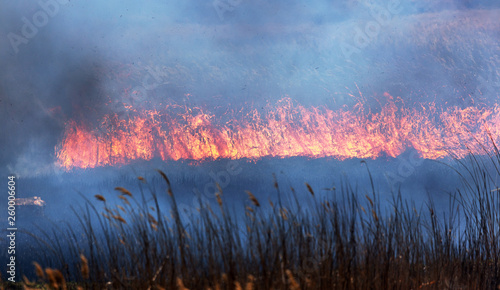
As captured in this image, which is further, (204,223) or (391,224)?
(391,224)

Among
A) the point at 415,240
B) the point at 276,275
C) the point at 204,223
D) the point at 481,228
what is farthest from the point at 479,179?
the point at 204,223

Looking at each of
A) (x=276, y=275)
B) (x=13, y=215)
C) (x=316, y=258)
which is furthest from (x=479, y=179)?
(x=13, y=215)

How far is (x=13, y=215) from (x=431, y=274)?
21.0 feet

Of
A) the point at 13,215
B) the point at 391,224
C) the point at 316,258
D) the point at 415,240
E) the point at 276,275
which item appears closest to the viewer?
the point at 276,275

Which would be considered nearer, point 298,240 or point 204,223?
point 204,223

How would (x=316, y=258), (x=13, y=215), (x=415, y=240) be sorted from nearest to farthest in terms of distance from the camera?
1. (x=316, y=258)
2. (x=415, y=240)
3. (x=13, y=215)

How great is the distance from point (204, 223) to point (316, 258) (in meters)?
1.13

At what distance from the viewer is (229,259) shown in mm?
4062

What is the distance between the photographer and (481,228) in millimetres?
6145

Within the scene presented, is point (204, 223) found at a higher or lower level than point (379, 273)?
higher

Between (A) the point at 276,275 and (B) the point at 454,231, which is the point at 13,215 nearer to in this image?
(A) the point at 276,275

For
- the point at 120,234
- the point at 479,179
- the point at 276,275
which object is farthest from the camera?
the point at 479,179

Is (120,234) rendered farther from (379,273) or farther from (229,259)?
Result: (379,273)

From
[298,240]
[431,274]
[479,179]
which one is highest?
[479,179]
